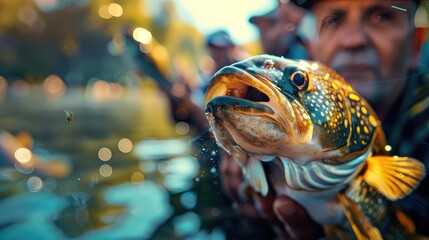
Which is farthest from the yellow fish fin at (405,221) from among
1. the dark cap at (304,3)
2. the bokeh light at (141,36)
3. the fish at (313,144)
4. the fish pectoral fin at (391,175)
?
the bokeh light at (141,36)

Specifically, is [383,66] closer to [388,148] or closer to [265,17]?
[388,148]

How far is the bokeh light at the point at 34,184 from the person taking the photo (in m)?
2.11

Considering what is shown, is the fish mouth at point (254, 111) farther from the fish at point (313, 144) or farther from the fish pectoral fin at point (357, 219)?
the fish pectoral fin at point (357, 219)

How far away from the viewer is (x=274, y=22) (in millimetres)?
1333

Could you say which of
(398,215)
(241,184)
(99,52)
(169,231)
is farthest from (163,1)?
(398,215)

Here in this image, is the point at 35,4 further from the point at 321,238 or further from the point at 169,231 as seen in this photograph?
the point at 321,238

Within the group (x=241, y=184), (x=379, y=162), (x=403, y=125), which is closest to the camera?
(x=379, y=162)

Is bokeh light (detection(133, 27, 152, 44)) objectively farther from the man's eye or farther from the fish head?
the fish head

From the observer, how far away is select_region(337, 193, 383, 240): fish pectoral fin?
3.43 ft

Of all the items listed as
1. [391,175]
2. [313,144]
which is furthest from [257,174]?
[391,175]

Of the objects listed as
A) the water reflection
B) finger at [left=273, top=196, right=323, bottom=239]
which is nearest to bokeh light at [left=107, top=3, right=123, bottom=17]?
the water reflection

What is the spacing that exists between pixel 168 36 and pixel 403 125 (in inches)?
37.6

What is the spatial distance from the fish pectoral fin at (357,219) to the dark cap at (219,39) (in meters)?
0.60

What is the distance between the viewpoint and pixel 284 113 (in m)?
0.81
